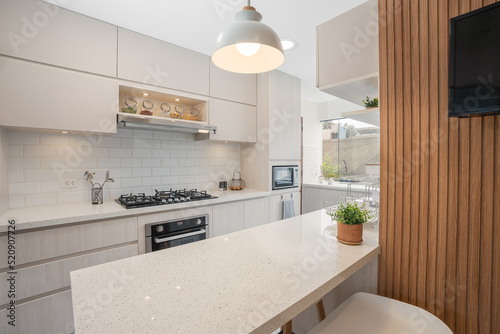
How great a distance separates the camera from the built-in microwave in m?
3.21

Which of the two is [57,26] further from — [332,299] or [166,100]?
[332,299]

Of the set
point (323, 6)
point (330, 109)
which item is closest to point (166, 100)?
point (323, 6)

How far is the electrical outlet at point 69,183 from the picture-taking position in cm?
221

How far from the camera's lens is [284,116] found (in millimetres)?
3344

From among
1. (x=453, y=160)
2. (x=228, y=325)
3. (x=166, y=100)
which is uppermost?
(x=166, y=100)

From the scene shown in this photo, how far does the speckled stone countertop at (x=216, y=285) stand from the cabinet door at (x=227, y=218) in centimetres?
128

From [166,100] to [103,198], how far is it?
1265 mm

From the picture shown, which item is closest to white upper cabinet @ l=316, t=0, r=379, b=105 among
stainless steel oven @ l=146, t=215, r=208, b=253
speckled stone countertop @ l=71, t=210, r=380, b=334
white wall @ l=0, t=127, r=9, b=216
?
speckled stone countertop @ l=71, t=210, r=380, b=334

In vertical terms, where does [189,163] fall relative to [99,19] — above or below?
below

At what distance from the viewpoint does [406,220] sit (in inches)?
45.1

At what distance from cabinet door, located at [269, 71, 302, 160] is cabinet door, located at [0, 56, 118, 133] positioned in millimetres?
1856
